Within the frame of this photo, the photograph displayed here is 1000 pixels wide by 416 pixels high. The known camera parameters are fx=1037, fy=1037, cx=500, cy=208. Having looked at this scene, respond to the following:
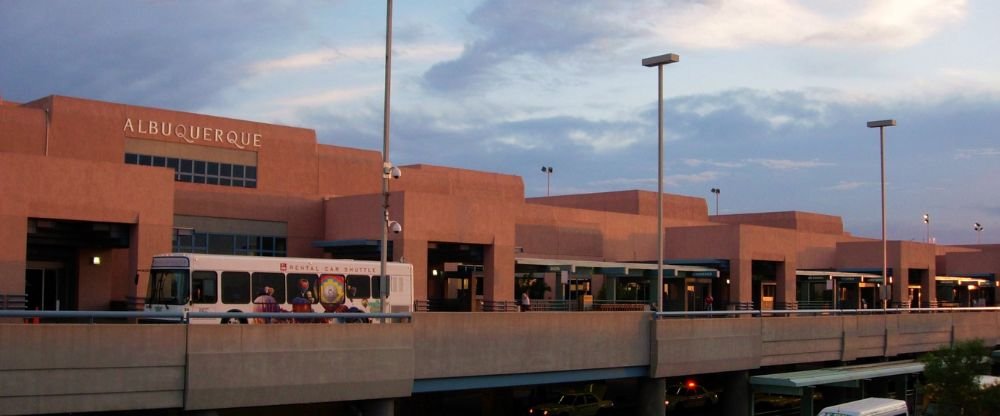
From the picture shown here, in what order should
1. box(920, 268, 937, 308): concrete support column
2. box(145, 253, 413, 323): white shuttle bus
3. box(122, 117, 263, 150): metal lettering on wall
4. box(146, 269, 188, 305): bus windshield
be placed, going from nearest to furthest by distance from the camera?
box(146, 269, 188, 305): bus windshield, box(145, 253, 413, 323): white shuttle bus, box(122, 117, 263, 150): metal lettering on wall, box(920, 268, 937, 308): concrete support column

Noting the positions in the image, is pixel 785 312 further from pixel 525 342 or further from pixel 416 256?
pixel 416 256

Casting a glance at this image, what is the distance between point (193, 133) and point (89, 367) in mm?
24401

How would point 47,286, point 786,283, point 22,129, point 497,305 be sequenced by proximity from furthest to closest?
point 786,283
point 497,305
point 22,129
point 47,286

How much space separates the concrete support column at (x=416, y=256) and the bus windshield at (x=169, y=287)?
11316 millimetres

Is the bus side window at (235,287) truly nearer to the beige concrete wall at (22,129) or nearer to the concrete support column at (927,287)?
the beige concrete wall at (22,129)

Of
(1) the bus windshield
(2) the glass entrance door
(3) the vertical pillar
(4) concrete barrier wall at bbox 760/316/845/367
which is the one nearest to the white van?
(3) the vertical pillar

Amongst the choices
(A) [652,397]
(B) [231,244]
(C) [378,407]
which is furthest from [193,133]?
(C) [378,407]

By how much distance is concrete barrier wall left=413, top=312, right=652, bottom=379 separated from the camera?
76.8 ft

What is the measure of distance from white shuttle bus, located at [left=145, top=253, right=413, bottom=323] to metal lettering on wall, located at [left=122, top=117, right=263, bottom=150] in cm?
1259

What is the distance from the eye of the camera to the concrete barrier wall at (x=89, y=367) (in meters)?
17.4

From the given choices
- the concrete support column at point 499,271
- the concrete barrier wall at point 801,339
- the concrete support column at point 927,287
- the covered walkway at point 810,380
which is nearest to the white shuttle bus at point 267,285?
the concrete support column at point 499,271

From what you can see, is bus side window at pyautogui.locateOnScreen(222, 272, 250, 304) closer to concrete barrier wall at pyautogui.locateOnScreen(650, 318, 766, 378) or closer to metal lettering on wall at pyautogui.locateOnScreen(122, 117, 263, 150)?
concrete barrier wall at pyautogui.locateOnScreen(650, 318, 766, 378)

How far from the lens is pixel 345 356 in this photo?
21.6 m

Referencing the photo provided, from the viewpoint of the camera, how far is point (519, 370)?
25.3 meters
